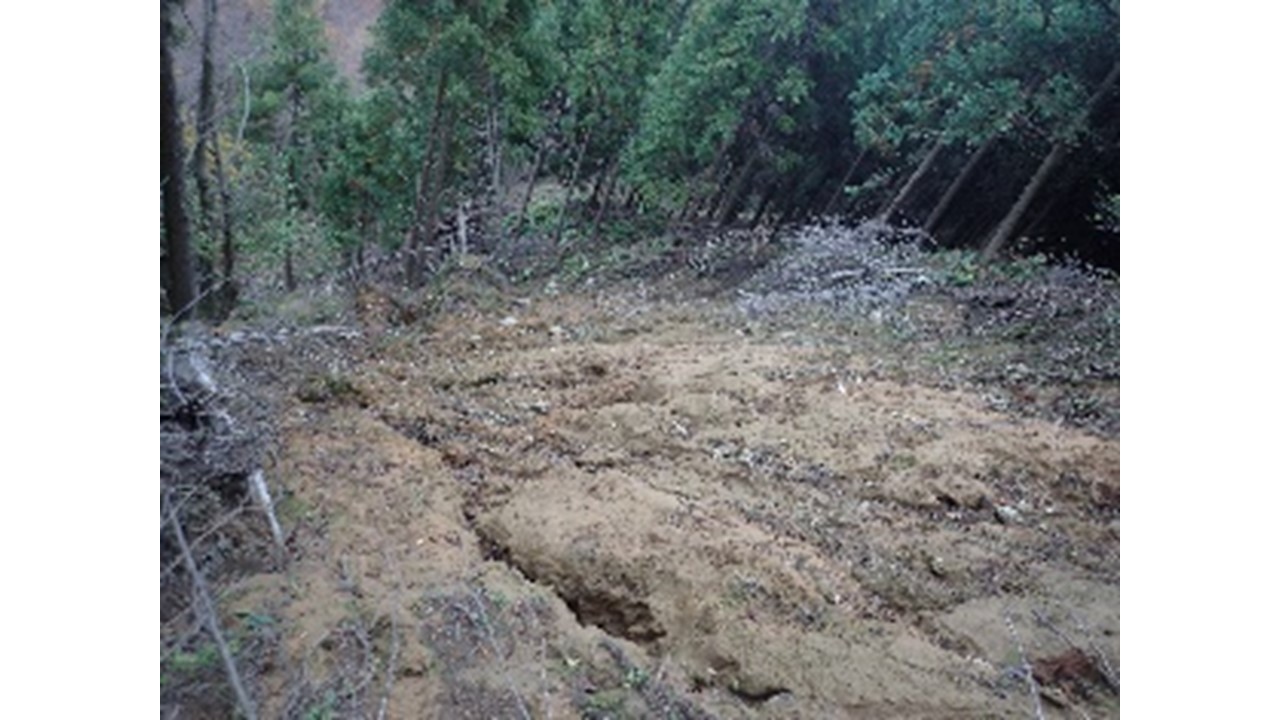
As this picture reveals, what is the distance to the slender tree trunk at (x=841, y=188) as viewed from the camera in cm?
1355

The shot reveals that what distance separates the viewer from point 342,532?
3.88m

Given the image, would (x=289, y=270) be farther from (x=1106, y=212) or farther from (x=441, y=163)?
(x=1106, y=212)

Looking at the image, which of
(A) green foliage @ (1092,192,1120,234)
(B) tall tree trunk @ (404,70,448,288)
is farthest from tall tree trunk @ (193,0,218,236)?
(A) green foliage @ (1092,192,1120,234)

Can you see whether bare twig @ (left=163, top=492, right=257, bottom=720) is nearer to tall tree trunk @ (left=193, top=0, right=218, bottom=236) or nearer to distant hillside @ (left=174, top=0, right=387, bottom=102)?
distant hillside @ (left=174, top=0, right=387, bottom=102)

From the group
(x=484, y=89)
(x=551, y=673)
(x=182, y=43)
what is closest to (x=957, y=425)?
(x=551, y=673)

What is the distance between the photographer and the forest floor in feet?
10.6

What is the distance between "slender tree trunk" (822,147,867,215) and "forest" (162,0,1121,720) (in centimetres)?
20

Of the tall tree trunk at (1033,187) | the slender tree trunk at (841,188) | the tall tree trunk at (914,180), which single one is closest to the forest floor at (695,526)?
the tall tree trunk at (1033,187)

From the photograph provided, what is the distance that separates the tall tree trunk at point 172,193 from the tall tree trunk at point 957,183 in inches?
357

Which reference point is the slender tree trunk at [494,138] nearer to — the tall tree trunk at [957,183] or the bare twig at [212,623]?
the tall tree trunk at [957,183]

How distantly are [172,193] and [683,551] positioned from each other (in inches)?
125

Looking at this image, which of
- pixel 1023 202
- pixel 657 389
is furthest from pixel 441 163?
pixel 1023 202

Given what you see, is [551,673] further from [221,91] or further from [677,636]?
[221,91]
